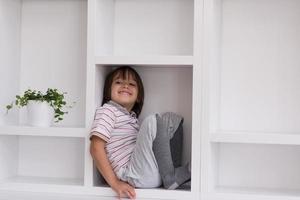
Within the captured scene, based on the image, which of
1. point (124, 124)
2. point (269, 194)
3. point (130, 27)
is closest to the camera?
point (269, 194)

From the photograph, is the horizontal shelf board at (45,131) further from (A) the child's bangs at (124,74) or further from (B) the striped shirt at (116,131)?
(A) the child's bangs at (124,74)

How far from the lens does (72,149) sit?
213 centimetres

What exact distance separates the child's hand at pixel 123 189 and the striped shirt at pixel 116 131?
65mm

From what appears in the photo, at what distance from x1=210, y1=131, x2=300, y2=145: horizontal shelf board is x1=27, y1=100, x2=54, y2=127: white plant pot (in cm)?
60

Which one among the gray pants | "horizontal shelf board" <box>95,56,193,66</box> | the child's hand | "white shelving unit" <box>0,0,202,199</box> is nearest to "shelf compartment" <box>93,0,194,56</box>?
"white shelving unit" <box>0,0,202,199</box>

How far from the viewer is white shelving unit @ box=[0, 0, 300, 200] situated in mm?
1836

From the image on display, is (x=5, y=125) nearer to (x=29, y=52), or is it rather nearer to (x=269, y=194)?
(x=29, y=52)

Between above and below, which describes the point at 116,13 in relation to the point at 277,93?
above

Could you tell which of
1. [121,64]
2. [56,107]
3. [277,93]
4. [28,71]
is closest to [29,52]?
[28,71]

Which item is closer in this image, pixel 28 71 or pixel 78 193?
pixel 78 193

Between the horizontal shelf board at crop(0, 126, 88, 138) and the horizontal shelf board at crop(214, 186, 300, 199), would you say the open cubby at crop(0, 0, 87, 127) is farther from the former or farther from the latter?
the horizontal shelf board at crop(214, 186, 300, 199)

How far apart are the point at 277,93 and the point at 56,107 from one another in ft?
2.68

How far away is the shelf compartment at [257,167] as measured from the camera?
198cm

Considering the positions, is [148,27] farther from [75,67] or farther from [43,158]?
[43,158]
